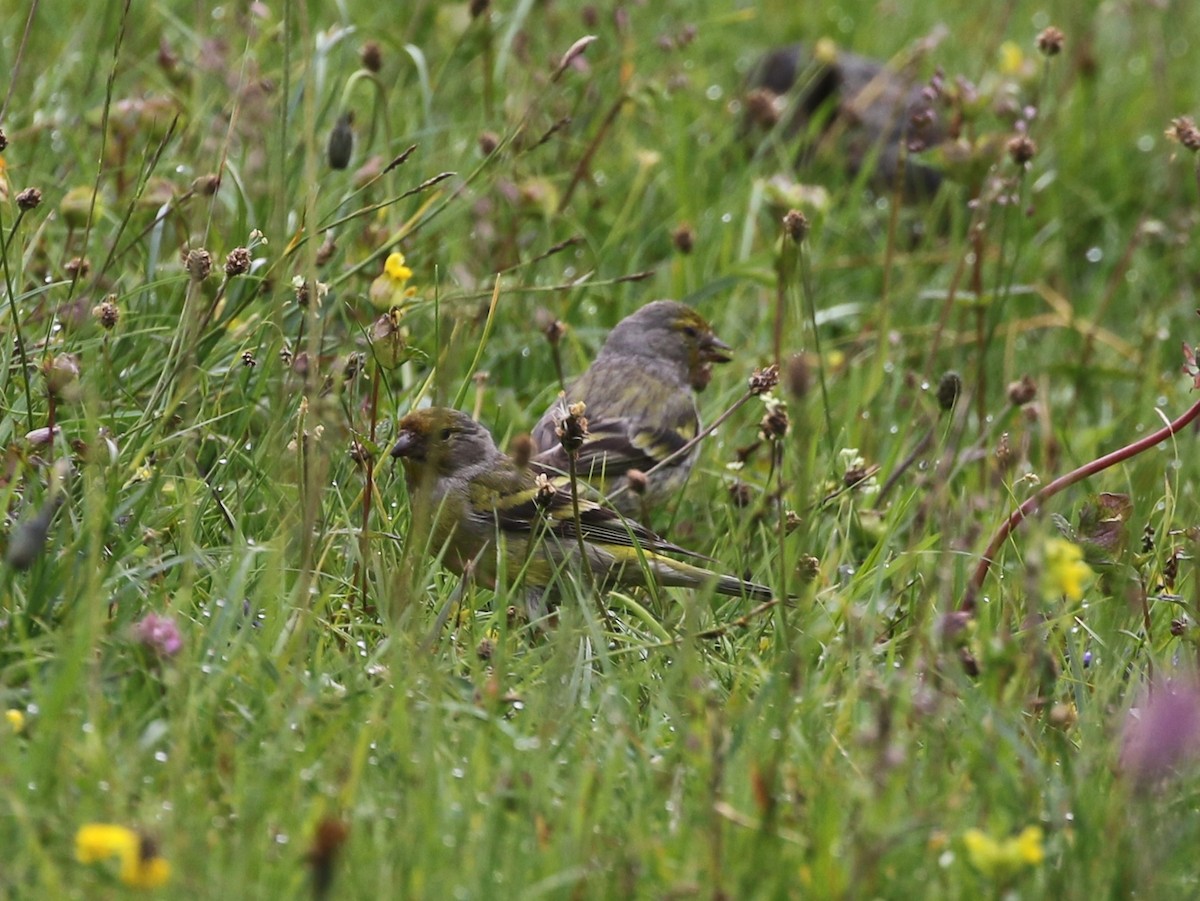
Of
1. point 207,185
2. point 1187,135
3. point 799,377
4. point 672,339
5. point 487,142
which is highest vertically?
point 799,377

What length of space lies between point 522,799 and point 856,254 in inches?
174

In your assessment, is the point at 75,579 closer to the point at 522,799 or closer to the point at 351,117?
the point at 522,799

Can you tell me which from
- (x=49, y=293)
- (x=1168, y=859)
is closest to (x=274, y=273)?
(x=49, y=293)

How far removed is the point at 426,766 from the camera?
2549 mm

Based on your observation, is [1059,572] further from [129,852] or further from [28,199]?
[28,199]

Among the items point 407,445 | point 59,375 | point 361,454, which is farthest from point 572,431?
point 59,375

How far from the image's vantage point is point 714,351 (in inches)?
224

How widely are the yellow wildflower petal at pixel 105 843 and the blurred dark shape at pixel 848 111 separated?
495 cm

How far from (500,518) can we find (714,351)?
163 cm

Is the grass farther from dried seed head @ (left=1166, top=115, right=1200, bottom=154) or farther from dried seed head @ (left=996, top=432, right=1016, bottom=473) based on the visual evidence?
dried seed head @ (left=1166, top=115, right=1200, bottom=154)

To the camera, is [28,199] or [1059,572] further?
[28,199]

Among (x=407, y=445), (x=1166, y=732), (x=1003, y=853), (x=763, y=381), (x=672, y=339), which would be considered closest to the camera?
(x=1166, y=732)

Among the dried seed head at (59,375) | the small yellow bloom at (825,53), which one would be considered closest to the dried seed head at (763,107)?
the small yellow bloom at (825,53)

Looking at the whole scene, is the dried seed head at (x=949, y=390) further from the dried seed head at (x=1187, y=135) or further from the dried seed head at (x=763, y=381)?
the dried seed head at (x=1187, y=135)
